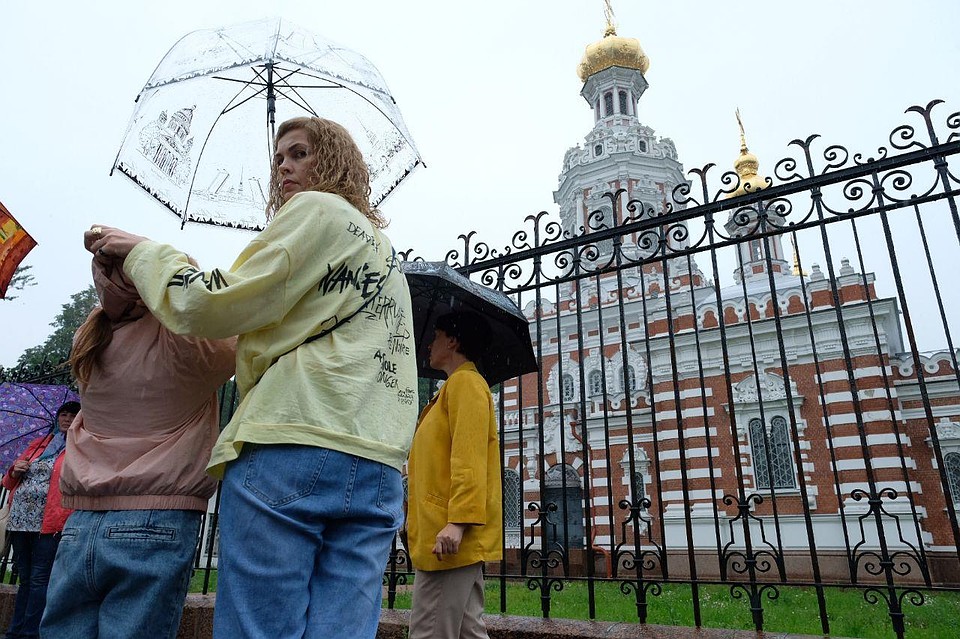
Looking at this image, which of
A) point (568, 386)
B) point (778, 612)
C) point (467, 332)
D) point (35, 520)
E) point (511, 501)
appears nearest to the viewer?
point (467, 332)

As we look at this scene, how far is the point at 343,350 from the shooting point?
1741 mm

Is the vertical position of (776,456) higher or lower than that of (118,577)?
higher

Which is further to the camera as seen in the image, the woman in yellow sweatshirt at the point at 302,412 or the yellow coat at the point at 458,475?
the yellow coat at the point at 458,475

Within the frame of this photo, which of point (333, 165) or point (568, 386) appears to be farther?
A: point (568, 386)

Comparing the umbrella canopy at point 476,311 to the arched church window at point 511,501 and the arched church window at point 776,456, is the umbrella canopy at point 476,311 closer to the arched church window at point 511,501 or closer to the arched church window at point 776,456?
the arched church window at point 776,456

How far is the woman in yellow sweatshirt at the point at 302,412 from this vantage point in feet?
5.00

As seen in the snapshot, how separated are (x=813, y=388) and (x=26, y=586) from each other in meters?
14.7

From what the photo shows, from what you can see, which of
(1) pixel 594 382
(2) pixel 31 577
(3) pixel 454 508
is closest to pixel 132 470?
(3) pixel 454 508

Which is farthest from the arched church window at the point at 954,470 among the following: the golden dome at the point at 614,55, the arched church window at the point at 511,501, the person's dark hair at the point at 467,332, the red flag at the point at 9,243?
the golden dome at the point at 614,55

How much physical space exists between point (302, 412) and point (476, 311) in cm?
213

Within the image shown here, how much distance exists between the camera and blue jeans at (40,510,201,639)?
1.72 meters

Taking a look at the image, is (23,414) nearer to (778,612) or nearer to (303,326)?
(303,326)

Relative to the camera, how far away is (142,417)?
1.95 meters

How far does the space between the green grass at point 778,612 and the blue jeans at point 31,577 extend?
332 cm
